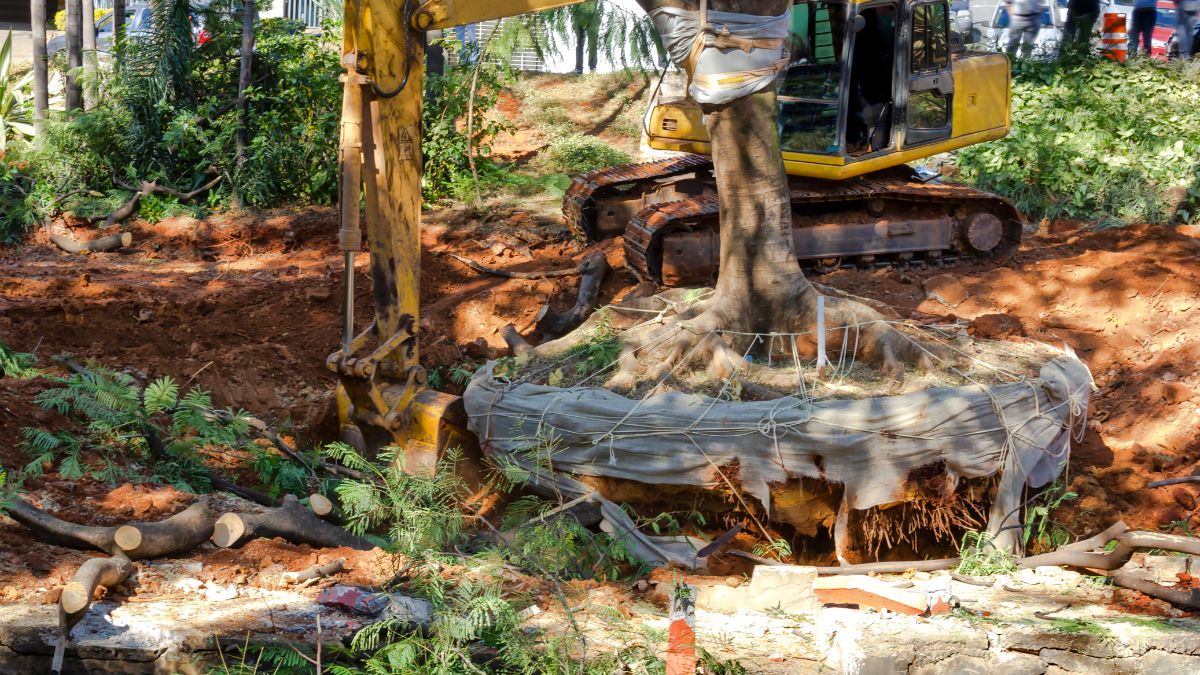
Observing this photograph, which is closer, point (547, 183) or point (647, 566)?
point (647, 566)

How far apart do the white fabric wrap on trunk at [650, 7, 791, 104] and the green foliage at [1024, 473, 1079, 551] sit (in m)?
2.60

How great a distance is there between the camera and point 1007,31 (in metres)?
16.5

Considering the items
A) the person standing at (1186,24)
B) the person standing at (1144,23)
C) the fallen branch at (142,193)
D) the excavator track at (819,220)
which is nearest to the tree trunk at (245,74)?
the fallen branch at (142,193)

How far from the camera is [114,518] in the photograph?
5.39 m

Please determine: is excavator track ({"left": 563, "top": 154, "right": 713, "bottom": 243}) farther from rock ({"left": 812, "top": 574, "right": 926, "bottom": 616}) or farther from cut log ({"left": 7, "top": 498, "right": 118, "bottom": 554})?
cut log ({"left": 7, "top": 498, "right": 118, "bottom": 554})

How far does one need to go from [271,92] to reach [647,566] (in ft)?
29.6

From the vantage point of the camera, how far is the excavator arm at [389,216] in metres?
6.36

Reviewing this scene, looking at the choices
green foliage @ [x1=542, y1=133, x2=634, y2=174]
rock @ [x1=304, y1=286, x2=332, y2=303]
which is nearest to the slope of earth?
rock @ [x1=304, y1=286, x2=332, y2=303]

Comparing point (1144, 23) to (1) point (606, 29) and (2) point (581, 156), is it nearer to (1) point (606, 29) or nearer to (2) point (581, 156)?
(1) point (606, 29)

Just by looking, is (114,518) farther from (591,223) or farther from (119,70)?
(119,70)

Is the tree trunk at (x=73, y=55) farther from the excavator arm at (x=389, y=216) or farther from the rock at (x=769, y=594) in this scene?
the rock at (x=769, y=594)

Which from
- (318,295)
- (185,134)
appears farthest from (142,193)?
(318,295)

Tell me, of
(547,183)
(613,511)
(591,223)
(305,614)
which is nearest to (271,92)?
(547,183)

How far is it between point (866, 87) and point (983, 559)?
5160 mm
